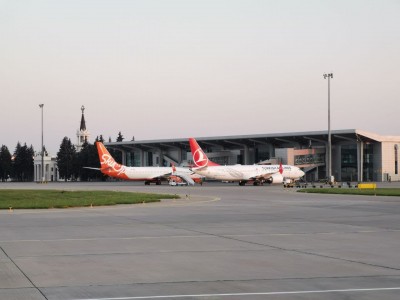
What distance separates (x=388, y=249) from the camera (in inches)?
756

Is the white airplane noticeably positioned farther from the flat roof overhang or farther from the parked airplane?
the flat roof overhang

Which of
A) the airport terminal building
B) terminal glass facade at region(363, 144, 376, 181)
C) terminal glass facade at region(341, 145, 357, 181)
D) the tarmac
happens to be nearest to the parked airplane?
the airport terminal building

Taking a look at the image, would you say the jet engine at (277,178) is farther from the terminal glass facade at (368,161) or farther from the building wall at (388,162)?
the terminal glass facade at (368,161)

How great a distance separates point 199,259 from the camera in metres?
17.0

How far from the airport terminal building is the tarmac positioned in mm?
98843

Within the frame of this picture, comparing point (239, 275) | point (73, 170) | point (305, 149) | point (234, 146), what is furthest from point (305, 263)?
point (73, 170)

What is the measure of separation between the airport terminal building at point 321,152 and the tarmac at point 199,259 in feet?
324

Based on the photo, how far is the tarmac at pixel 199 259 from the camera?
12.4 m

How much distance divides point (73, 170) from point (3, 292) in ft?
613

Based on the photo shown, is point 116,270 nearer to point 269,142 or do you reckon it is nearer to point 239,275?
point 239,275

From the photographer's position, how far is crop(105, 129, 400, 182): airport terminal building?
128 m

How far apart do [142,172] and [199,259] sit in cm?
9633

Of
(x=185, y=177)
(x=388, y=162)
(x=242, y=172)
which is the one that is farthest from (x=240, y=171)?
(x=388, y=162)

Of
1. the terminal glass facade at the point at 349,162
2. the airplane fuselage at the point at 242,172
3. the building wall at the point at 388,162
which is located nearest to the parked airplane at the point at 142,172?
the airplane fuselage at the point at 242,172
